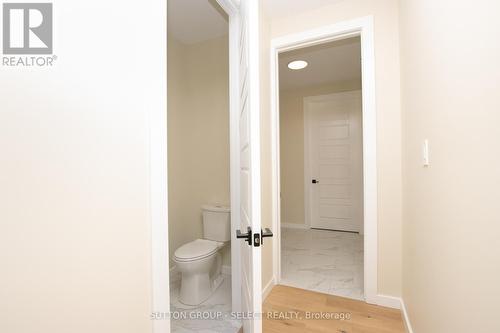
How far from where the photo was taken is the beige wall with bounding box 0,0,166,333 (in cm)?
52

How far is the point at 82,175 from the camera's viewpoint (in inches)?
25.0

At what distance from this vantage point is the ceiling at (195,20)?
2064 millimetres

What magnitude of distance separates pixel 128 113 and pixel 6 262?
0.49 m

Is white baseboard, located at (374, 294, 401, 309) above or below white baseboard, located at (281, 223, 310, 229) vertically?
above

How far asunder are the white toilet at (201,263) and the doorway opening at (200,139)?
11 mm

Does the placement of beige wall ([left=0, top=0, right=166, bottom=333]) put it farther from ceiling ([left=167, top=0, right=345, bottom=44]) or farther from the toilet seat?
ceiling ([left=167, top=0, right=345, bottom=44])

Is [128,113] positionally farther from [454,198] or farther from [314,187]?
[314,187]

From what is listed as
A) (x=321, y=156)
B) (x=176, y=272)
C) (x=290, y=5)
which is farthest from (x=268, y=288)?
(x=321, y=156)

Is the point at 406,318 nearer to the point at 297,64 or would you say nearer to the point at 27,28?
the point at 27,28

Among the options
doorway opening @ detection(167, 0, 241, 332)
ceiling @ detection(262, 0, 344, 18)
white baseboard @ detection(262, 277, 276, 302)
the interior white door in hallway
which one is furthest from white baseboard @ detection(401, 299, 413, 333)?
ceiling @ detection(262, 0, 344, 18)

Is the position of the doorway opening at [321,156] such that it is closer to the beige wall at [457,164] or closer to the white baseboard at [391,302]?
the white baseboard at [391,302]

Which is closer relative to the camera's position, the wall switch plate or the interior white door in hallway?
the wall switch plate

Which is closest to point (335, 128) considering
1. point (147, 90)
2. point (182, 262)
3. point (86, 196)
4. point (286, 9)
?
point (286, 9)

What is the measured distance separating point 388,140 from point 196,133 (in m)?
1.91
